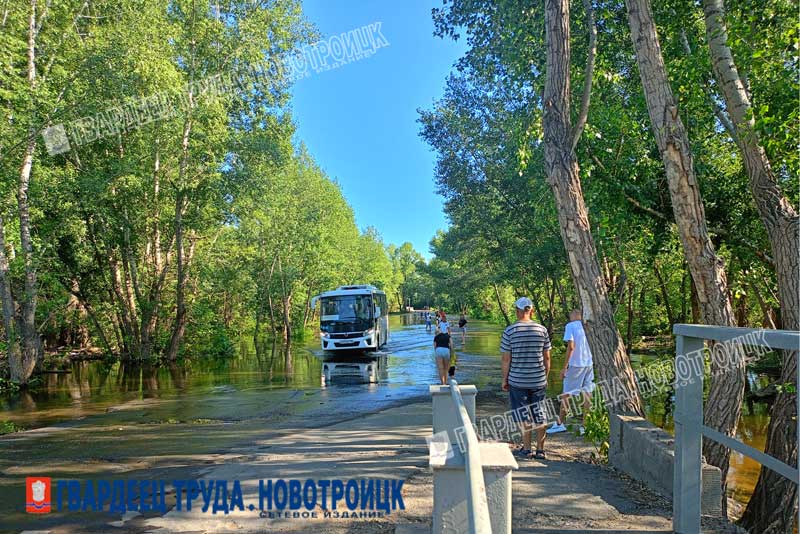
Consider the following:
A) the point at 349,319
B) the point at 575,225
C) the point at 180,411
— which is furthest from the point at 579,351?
the point at 349,319

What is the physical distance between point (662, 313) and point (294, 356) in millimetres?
23102

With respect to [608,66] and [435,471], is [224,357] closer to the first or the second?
[608,66]

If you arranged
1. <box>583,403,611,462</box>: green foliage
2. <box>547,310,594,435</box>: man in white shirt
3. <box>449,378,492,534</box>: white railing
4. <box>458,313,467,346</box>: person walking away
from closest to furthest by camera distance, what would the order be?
<box>449,378,492,534</box>: white railing, <box>583,403,611,462</box>: green foliage, <box>547,310,594,435</box>: man in white shirt, <box>458,313,467,346</box>: person walking away

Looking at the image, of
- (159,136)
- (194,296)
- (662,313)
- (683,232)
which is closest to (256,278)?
(194,296)

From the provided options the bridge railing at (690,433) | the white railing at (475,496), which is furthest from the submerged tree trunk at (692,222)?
the white railing at (475,496)

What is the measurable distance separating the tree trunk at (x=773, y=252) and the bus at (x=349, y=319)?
18.4 metres

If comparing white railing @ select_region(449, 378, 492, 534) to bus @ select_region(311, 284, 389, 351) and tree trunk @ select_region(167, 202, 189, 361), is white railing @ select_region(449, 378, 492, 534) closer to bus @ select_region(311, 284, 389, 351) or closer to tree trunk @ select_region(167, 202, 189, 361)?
bus @ select_region(311, 284, 389, 351)

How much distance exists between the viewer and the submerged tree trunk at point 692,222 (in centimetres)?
645

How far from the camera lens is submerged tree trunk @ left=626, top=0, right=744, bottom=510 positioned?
6.45 m

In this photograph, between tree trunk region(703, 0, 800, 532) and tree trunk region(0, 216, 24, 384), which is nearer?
tree trunk region(703, 0, 800, 532)

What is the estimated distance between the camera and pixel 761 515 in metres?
6.86

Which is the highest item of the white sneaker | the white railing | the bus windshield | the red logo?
the bus windshield

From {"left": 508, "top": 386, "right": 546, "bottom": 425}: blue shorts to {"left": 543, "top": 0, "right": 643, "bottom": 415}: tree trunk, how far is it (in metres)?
0.99

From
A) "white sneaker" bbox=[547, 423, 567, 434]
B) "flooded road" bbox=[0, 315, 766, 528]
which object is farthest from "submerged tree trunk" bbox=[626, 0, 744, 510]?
"flooded road" bbox=[0, 315, 766, 528]
